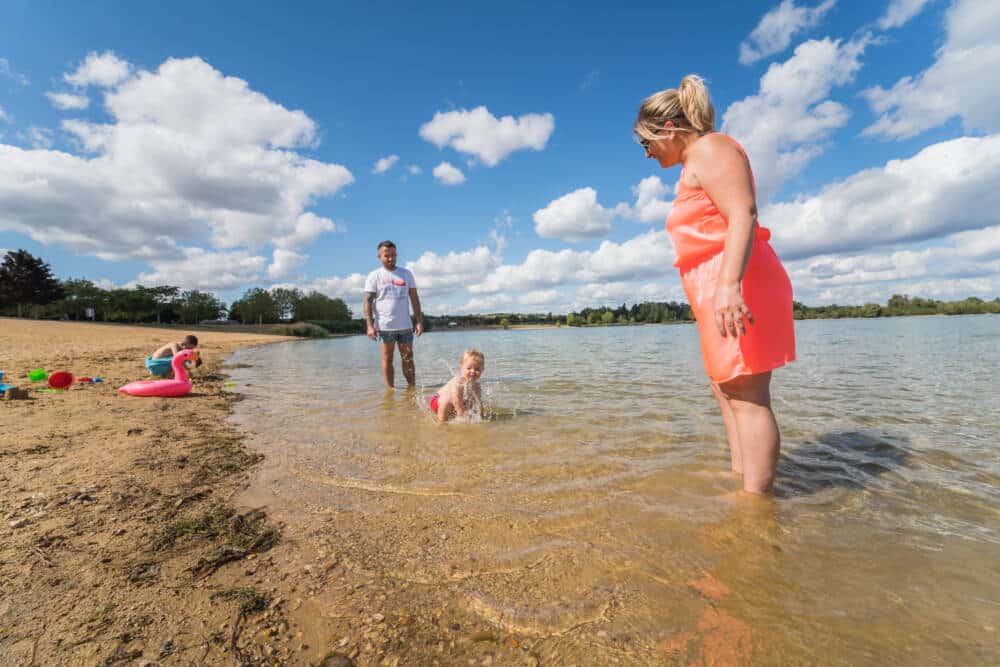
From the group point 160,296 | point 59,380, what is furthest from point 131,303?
point 59,380

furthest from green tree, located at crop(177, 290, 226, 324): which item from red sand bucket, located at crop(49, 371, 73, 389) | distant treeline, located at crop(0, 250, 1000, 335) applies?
red sand bucket, located at crop(49, 371, 73, 389)

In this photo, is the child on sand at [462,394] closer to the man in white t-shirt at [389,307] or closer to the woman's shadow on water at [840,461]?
the man in white t-shirt at [389,307]

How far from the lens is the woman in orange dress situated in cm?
230

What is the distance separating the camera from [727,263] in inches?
90.0

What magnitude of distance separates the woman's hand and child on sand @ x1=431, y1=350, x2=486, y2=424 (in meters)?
3.40

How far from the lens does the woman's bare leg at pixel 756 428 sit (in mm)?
2547

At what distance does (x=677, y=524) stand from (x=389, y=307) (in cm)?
671

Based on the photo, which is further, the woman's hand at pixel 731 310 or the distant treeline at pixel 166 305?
the distant treeline at pixel 166 305

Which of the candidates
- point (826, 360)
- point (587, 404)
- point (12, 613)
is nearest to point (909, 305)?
point (826, 360)

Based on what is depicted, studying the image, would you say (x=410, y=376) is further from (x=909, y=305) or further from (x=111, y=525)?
(x=909, y=305)

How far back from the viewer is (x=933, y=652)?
146 centimetres

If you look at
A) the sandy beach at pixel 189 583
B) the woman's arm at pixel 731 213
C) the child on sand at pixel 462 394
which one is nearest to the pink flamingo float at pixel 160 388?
the sandy beach at pixel 189 583

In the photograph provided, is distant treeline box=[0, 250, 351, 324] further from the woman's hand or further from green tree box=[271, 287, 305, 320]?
the woman's hand

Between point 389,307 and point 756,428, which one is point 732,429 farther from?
point 389,307
